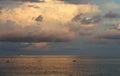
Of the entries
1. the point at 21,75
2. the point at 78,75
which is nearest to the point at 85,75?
the point at 78,75

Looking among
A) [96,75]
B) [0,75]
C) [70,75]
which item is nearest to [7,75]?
[0,75]

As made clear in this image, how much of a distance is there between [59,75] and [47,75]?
3.96 m

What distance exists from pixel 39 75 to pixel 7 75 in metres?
12.1

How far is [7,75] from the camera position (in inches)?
5049

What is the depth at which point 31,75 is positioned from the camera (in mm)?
123562

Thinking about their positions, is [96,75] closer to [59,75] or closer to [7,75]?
[59,75]

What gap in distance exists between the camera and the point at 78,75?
12356 centimetres

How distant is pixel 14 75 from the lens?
126438 millimetres

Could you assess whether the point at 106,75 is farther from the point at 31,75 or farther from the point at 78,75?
the point at 31,75

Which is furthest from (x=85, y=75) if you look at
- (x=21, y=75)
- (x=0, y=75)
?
(x=0, y=75)

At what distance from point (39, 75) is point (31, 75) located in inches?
103

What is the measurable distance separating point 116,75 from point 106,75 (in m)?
3.87

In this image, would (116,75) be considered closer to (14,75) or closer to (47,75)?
(47,75)

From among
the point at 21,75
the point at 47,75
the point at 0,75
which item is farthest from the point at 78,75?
the point at 0,75
